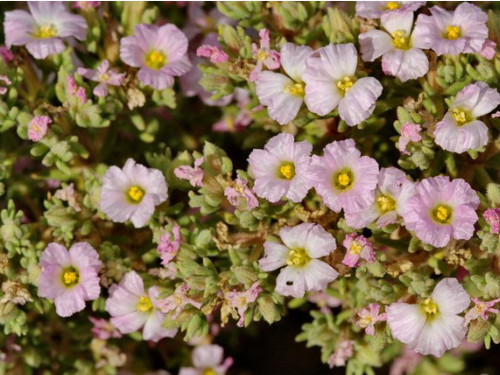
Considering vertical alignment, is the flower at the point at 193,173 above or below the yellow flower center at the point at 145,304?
above

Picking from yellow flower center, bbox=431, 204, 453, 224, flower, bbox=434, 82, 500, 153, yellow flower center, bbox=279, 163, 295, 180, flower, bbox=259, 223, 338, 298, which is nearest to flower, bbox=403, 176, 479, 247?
yellow flower center, bbox=431, 204, 453, 224

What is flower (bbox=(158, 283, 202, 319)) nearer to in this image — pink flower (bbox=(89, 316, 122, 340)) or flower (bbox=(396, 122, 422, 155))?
pink flower (bbox=(89, 316, 122, 340))

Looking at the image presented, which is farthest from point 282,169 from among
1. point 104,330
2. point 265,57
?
point 104,330

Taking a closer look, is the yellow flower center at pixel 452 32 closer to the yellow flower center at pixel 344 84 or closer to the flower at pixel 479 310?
the yellow flower center at pixel 344 84

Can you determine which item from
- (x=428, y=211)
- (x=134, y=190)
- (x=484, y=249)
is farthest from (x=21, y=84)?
(x=484, y=249)

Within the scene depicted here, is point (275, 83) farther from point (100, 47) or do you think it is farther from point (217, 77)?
point (100, 47)

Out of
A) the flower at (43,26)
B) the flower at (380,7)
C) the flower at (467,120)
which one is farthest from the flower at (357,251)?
the flower at (43,26)
